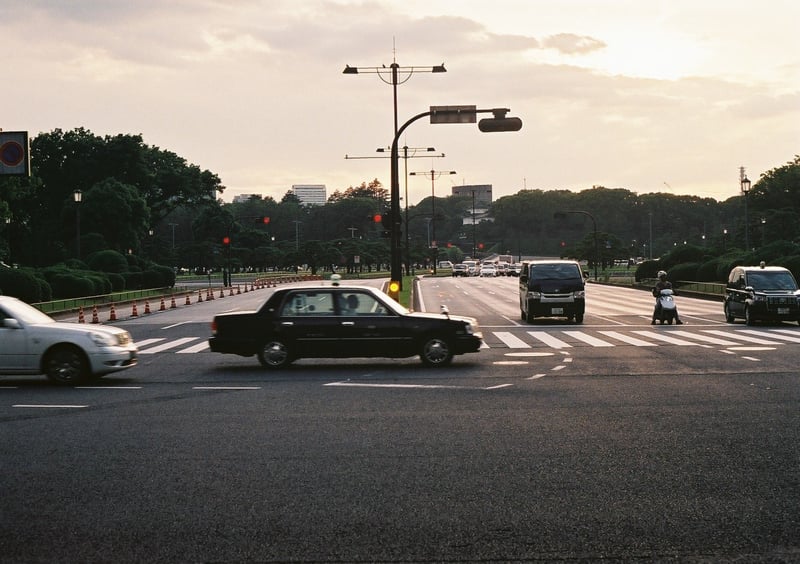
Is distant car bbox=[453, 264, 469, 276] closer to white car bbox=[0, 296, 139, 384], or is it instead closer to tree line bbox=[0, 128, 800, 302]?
tree line bbox=[0, 128, 800, 302]

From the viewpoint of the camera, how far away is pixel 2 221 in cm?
5391

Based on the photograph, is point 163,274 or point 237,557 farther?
point 163,274

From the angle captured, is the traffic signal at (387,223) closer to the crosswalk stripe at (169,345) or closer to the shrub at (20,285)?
the crosswalk stripe at (169,345)

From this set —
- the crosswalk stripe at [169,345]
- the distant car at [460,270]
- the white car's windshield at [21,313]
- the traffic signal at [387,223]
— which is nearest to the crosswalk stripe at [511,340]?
the crosswalk stripe at [169,345]

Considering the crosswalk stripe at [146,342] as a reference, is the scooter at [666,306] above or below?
above

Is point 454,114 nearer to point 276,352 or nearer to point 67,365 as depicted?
point 276,352

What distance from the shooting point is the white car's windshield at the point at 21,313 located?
14531mm

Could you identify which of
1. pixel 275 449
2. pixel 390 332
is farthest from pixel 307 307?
pixel 275 449

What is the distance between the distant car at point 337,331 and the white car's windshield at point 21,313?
3006mm

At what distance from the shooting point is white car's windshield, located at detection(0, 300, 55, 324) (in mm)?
14531

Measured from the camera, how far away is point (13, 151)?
1802cm

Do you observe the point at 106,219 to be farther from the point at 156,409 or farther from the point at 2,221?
the point at 156,409

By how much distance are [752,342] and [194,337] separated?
47.4 ft

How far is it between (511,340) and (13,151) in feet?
39.6
